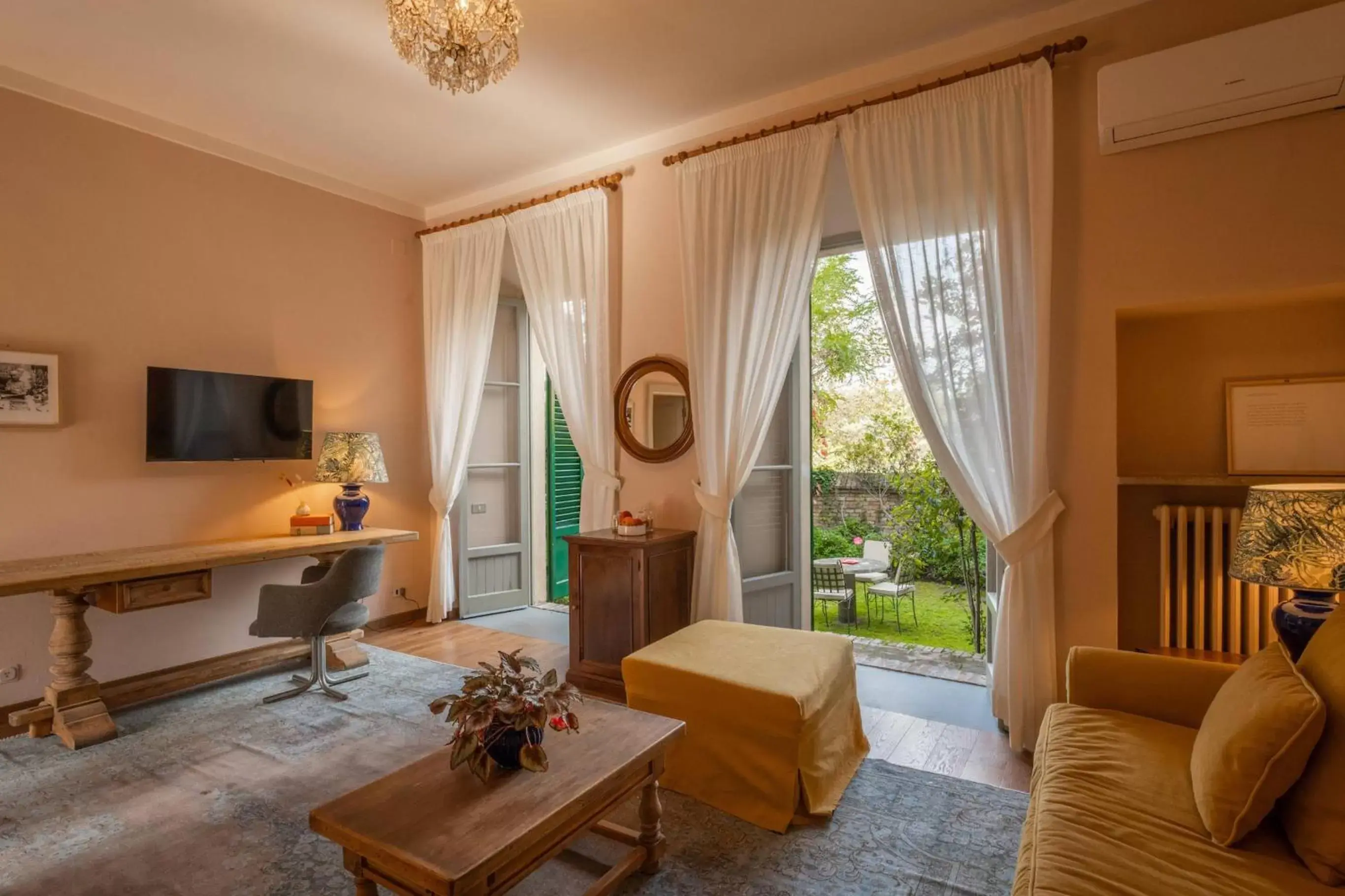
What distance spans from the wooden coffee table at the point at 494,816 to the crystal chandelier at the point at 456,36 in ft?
7.31

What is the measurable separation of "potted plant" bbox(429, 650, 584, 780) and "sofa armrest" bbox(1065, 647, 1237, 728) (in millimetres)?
1627

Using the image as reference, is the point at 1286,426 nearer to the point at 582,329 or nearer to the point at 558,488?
the point at 582,329

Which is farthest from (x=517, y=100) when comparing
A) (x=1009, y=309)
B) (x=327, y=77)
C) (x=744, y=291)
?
(x=1009, y=309)

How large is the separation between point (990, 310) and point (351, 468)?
3.69 meters

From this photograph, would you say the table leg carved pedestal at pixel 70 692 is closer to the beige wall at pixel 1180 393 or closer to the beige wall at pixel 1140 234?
the beige wall at pixel 1140 234

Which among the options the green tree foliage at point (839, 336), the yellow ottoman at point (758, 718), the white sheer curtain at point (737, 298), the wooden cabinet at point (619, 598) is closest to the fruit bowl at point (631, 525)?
the wooden cabinet at point (619, 598)

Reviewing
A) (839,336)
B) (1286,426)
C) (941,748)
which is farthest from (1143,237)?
(839,336)

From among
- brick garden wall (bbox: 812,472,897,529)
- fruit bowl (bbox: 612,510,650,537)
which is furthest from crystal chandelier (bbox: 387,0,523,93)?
brick garden wall (bbox: 812,472,897,529)

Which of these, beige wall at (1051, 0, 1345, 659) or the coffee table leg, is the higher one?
beige wall at (1051, 0, 1345, 659)

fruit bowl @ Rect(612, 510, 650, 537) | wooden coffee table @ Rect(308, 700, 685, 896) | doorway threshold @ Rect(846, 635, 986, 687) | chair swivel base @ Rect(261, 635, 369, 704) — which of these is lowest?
doorway threshold @ Rect(846, 635, 986, 687)

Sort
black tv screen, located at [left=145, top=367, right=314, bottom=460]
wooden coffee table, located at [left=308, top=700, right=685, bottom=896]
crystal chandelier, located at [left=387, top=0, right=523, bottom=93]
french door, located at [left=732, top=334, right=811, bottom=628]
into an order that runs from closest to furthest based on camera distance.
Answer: wooden coffee table, located at [left=308, top=700, right=685, bottom=896], crystal chandelier, located at [left=387, top=0, right=523, bottom=93], black tv screen, located at [left=145, top=367, right=314, bottom=460], french door, located at [left=732, top=334, right=811, bottom=628]

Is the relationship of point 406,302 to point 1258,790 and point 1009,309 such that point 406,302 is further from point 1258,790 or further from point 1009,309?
point 1258,790

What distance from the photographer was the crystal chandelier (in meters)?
2.28

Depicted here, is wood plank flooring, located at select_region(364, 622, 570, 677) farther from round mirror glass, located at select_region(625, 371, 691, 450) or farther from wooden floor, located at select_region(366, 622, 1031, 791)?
round mirror glass, located at select_region(625, 371, 691, 450)
